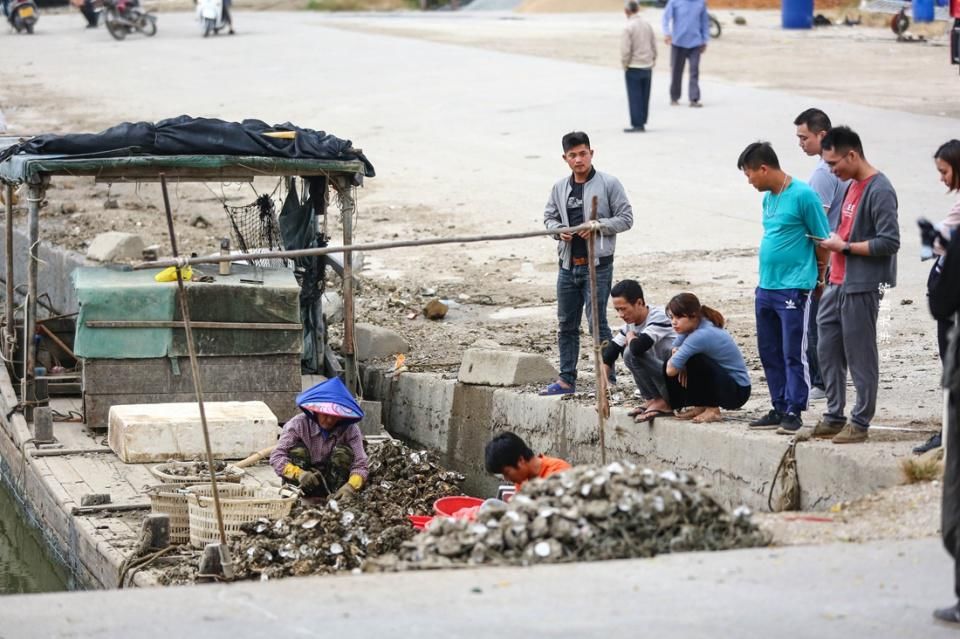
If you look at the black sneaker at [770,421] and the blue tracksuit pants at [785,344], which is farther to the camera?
the black sneaker at [770,421]

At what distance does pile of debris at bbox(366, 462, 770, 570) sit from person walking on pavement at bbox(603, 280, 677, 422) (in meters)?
2.80

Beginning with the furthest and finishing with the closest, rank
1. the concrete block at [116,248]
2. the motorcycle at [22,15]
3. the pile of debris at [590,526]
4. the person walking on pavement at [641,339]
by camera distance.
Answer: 1. the motorcycle at [22,15]
2. the concrete block at [116,248]
3. the person walking on pavement at [641,339]
4. the pile of debris at [590,526]

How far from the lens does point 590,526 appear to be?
6.71 metres

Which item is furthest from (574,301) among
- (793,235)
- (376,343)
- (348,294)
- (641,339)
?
(376,343)

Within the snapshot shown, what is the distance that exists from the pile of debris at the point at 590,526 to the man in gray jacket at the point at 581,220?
4082 mm

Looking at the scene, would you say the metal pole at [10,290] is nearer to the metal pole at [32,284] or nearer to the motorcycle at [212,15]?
the metal pole at [32,284]

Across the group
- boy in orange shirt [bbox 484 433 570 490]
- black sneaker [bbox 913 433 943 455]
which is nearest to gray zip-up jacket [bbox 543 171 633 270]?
boy in orange shirt [bbox 484 433 570 490]

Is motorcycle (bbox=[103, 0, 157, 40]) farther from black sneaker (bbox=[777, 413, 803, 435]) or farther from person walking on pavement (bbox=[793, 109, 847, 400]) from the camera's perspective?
black sneaker (bbox=[777, 413, 803, 435])

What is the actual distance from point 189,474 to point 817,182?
16.6 ft

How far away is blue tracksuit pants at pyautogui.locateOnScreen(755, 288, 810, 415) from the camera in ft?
30.2

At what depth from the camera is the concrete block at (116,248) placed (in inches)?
666

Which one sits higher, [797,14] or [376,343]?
[797,14]

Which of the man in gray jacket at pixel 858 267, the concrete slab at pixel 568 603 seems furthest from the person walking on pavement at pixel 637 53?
the concrete slab at pixel 568 603

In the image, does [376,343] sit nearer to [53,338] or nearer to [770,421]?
[53,338]
